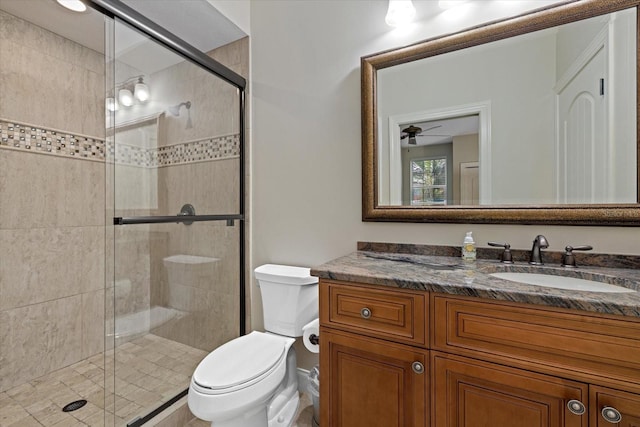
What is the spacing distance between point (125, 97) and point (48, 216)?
1156 mm

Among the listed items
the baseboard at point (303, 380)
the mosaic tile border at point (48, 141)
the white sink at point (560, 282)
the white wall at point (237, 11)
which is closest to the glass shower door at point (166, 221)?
the white wall at point (237, 11)

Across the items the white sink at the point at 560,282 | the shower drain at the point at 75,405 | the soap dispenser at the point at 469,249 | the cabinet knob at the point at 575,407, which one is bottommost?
the shower drain at the point at 75,405

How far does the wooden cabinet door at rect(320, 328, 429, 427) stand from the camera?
101cm

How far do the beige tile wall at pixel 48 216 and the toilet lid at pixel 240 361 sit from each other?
4.54 feet

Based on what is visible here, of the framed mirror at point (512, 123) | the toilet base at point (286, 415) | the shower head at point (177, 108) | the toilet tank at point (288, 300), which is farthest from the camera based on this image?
the shower head at point (177, 108)

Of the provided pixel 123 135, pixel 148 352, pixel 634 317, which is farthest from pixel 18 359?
pixel 634 317

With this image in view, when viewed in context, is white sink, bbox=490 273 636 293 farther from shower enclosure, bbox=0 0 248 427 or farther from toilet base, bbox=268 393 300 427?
shower enclosure, bbox=0 0 248 427

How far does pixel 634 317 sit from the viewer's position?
74cm

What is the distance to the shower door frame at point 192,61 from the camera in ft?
4.25

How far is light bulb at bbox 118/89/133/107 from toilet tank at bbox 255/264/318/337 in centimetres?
111

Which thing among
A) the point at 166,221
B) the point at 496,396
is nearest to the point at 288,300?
the point at 166,221

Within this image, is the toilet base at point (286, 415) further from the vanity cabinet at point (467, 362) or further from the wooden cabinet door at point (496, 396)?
the wooden cabinet door at point (496, 396)

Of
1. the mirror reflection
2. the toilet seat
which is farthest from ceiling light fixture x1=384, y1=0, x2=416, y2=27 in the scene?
the toilet seat

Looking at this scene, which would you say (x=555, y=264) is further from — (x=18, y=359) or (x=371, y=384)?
(x=18, y=359)
